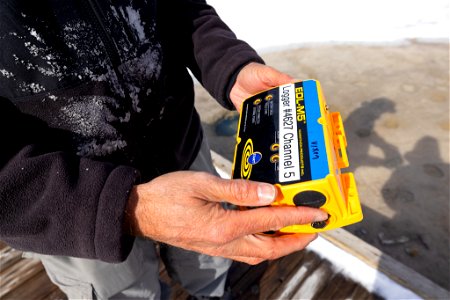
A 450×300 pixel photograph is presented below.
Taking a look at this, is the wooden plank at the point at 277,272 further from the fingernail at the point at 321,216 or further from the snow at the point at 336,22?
the snow at the point at 336,22

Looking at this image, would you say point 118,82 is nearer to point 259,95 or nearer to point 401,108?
point 259,95

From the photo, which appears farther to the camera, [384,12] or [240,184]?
[384,12]

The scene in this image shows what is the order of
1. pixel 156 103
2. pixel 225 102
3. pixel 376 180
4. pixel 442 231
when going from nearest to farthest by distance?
pixel 156 103, pixel 225 102, pixel 442 231, pixel 376 180

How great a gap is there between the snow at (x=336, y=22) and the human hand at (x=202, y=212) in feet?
15.9

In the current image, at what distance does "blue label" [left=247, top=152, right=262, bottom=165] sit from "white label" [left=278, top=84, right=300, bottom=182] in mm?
60

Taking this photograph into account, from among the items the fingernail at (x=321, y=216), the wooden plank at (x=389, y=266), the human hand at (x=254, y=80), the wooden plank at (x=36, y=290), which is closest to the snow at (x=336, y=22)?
the wooden plank at (x=389, y=266)

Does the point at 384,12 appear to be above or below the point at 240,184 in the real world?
below

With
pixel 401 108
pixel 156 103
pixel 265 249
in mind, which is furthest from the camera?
pixel 401 108

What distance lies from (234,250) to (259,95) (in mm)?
513

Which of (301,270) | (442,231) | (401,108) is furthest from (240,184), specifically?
(401,108)

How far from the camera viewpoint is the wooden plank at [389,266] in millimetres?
1650

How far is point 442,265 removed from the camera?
94.7 inches

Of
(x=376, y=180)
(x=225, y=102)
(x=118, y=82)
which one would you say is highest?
(x=118, y=82)

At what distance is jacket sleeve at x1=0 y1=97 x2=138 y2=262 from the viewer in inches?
30.8
